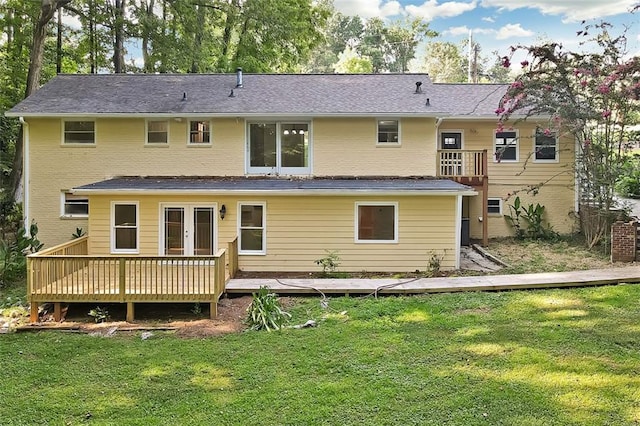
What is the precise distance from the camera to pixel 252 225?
11688 mm

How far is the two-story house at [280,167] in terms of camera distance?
37.9ft

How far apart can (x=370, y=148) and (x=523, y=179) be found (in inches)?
244

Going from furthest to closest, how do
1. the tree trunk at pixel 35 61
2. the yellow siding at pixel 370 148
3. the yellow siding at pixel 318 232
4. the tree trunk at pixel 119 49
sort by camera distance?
the tree trunk at pixel 119 49
the tree trunk at pixel 35 61
the yellow siding at pixel 370 148
the yellow siding at pixel 318 232

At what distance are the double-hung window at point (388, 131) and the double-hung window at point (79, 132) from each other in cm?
876

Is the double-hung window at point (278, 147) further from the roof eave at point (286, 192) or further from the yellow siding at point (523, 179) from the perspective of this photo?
the yellow siding at point (523, 179)

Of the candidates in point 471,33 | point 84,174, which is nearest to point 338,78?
point 84,174

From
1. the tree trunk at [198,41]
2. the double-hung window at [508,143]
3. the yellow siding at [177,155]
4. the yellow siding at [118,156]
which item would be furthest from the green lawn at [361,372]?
the tree trunk at [198,41]

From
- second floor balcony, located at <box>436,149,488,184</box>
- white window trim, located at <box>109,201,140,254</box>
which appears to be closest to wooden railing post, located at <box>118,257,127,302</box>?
white window trim, located at <box>109,201,140,254</box>

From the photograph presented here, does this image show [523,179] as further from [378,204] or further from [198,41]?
[198,41]

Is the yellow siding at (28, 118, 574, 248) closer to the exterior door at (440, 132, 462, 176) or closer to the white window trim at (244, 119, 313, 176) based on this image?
the white window trim at (244, 119, 313, 176)

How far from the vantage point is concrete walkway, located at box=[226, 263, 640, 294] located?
368 inches

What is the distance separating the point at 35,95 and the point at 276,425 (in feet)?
46.4

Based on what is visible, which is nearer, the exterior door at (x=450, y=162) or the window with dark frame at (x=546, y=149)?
the exterior door at (x=450, y=162)

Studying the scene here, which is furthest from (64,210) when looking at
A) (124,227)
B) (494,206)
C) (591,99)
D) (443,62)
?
(443,62)
